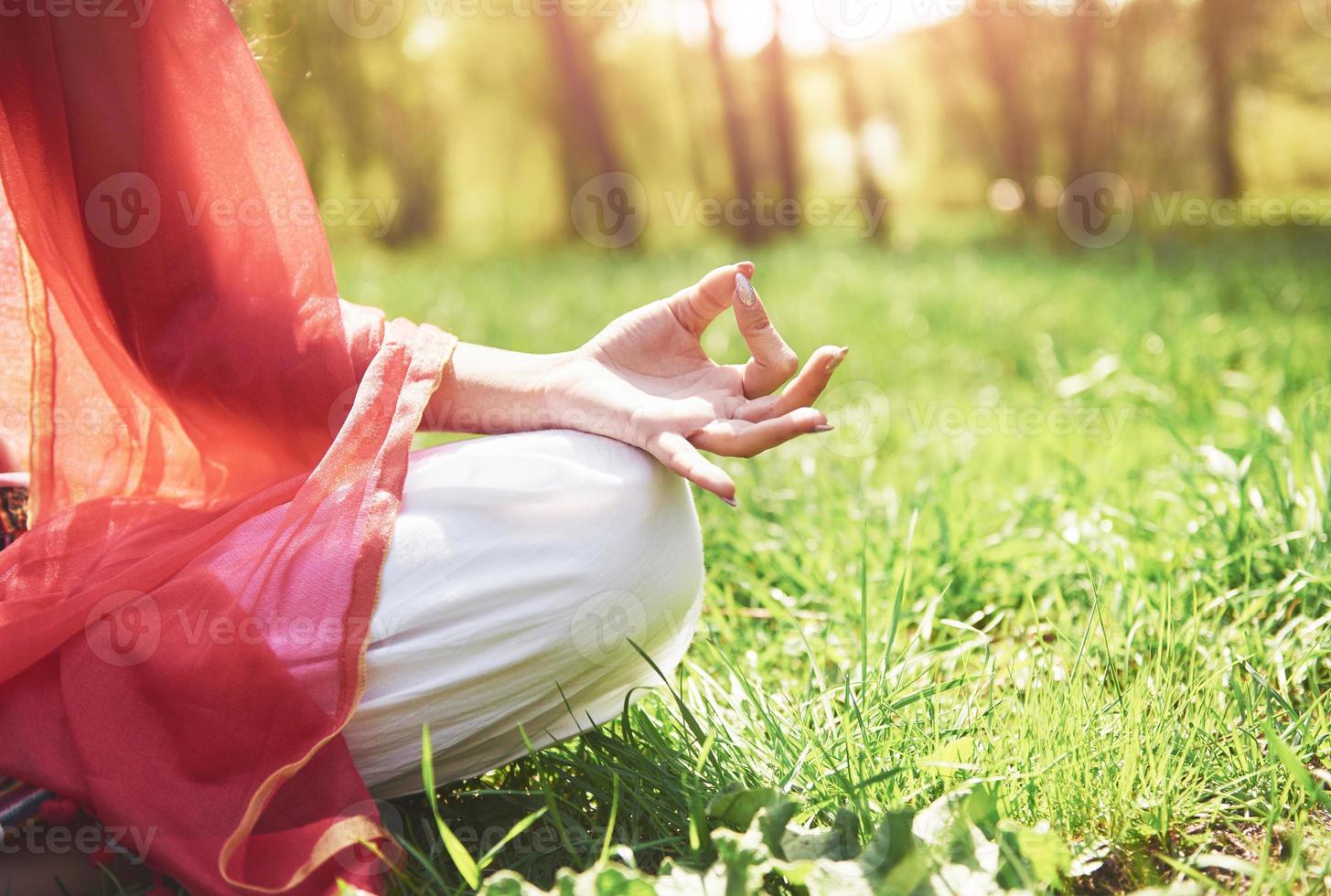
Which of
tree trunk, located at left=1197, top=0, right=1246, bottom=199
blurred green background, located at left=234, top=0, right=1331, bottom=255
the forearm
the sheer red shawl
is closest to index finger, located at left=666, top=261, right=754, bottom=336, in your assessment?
the forearm

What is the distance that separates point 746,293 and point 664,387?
0.66 feet

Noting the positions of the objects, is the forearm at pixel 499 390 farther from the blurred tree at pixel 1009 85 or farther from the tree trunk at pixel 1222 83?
the tree trunk at pixel 1222 83

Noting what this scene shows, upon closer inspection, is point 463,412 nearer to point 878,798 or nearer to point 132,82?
point 132,82

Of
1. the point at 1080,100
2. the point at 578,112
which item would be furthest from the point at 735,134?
the point at 1080,100

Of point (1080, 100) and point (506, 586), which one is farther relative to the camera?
point (1080, 100)

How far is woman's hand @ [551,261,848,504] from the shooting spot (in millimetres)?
1308

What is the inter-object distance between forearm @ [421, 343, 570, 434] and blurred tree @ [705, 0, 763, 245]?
953cm

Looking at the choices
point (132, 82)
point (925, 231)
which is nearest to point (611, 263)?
point (925, 231)

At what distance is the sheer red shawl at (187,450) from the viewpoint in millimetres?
1237

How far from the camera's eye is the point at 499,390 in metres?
1.50

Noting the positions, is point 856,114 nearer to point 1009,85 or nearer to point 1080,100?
point 1009,85

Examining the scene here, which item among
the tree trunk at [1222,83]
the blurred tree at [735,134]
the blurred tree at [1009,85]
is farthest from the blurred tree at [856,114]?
the tree trunk at [1222,83]

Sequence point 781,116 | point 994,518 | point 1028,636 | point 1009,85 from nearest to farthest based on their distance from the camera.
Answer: point 1028,636 < point 994,518 < point 781,116 < point 1009,85

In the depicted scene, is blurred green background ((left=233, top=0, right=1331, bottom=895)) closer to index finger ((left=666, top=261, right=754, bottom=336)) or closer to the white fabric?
the white fabric
